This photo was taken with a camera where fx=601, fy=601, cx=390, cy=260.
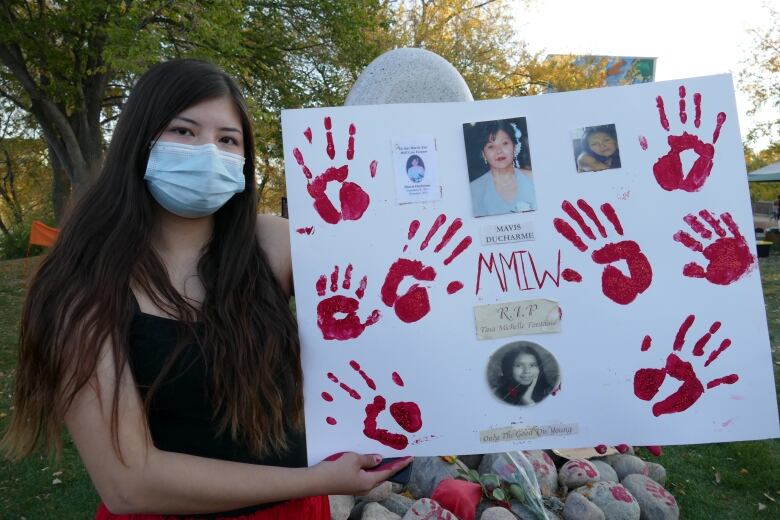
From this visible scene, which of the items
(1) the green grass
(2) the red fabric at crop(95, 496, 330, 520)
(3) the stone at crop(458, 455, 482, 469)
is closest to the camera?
(2) the red fabric at crop(95, 496, 330, 520)

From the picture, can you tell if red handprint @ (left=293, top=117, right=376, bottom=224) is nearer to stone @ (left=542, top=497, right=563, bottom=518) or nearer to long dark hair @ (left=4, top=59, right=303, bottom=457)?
long dark hair @ (left=4, top=59, right=303, bottom=457)

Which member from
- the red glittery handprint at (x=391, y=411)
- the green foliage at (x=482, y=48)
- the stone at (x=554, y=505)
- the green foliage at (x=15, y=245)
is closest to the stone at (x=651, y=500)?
the stone at (x=554, y=505)

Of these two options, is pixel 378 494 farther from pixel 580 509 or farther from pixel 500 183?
pixel 500 183

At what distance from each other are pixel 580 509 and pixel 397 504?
2.88ft

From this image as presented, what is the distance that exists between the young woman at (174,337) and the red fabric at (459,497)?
4.61 ft

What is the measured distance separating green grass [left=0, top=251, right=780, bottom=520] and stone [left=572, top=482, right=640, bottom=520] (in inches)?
25.2

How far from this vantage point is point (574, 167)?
150cm

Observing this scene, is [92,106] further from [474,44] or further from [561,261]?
[561,261]

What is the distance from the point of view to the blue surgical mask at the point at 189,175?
1421mm

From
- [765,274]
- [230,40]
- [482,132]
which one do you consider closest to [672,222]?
[482,132]

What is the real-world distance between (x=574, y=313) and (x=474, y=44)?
15.7 m

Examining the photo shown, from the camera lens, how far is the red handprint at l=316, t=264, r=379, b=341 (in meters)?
1.48

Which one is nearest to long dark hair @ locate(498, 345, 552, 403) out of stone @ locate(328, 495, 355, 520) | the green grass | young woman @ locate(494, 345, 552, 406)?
young woman @ locate(494, 345, 552, 406)

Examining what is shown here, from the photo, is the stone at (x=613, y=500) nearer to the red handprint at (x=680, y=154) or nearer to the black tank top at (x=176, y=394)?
the red handprint at (x=680, y=154)
